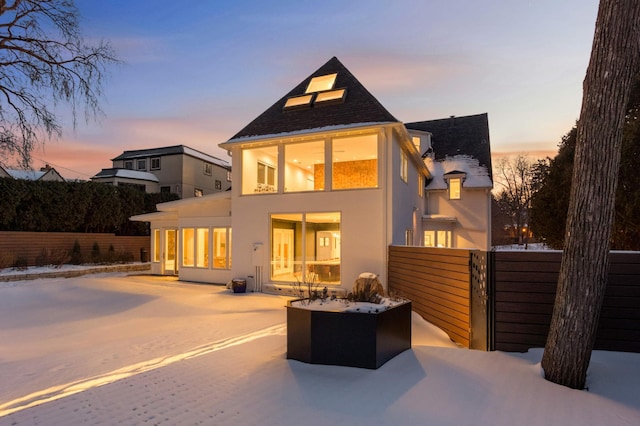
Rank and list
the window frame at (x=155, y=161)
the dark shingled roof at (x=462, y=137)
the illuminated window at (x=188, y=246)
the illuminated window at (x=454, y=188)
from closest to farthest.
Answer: the illuminated window at (x=188, y=246) < the illuminated window at (x=454, y=188) < the dark shingled roof at (x=462, y=137) < the window frame at (x=155, y=161)

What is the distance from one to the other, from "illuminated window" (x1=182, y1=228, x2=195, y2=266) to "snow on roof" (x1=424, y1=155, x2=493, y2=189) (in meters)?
12.5

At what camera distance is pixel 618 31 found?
13.0ft

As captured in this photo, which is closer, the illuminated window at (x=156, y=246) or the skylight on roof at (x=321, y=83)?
the skylight on roof at (x=321, y=83)

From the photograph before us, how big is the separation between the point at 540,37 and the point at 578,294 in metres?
9.11

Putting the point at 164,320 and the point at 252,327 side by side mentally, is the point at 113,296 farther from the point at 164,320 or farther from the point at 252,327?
the point at 252,327

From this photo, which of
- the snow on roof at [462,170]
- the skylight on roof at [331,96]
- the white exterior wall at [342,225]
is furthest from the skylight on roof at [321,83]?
the snow on roof at [462,170]

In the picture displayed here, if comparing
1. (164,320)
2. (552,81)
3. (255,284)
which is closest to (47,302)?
(164,320)

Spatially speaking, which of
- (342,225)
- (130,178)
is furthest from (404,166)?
(130,178)

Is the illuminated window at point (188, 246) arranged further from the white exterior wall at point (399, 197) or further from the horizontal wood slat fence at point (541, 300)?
the horizontal wood slat fence at point (541, 300)

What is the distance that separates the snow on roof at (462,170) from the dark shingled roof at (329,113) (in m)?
8.97

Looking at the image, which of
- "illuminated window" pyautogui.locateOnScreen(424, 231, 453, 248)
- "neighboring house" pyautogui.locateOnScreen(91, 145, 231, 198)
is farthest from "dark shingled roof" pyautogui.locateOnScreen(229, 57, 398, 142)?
"neighboring house" pyautogui.locateOnScreen(91, 145, 231, 198)

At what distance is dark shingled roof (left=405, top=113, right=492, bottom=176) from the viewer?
20.7 meters

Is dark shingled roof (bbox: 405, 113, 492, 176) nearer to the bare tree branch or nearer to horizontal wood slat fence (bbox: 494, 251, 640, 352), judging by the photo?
horizontal wood slat fence (bbox: 494, 251, 640, 352)

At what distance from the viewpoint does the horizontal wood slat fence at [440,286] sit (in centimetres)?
604
